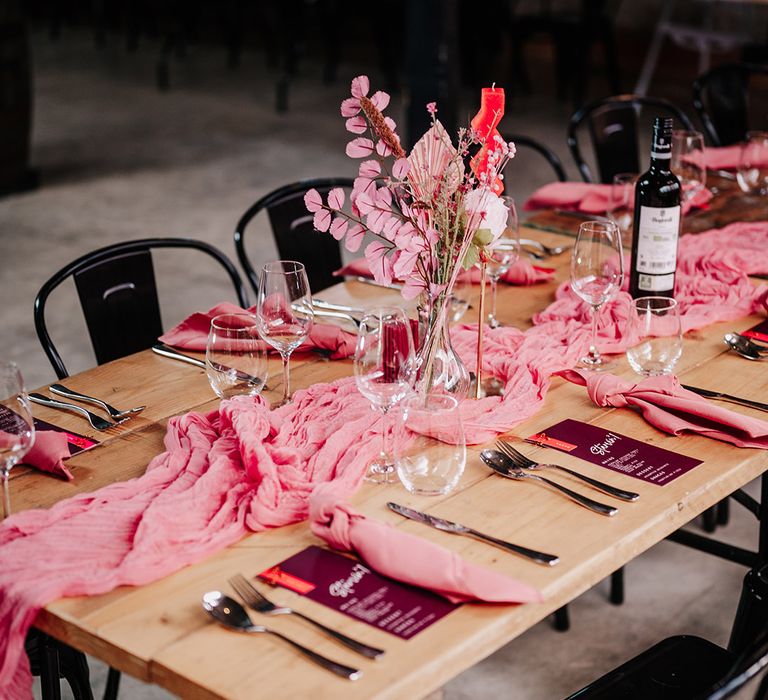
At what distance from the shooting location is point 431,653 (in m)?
1.39

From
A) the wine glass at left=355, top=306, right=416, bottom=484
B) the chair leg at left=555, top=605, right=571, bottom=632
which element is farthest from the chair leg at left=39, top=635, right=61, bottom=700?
the chair leg at left=555, top=605, right=571, bottom=632

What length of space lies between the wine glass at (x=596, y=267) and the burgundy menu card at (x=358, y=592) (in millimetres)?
861

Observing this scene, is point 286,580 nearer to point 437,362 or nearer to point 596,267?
point 437,362

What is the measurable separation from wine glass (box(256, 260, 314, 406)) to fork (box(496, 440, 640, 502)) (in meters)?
0.42

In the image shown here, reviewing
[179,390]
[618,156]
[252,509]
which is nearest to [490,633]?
[252,509]

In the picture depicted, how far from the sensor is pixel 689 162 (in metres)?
3.20

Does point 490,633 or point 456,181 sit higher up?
point 456,181

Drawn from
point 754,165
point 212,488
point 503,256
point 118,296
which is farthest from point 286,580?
point 754,165

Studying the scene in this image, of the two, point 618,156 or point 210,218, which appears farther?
point 210,218

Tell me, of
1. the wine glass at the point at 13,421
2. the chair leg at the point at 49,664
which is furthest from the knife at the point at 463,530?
the chair leg at the point at 49,664

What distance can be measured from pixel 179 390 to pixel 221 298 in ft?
10.0

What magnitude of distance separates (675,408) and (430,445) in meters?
0.54

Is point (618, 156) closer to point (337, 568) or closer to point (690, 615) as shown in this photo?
point (690, 615)

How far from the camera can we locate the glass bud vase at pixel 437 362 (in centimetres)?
191
